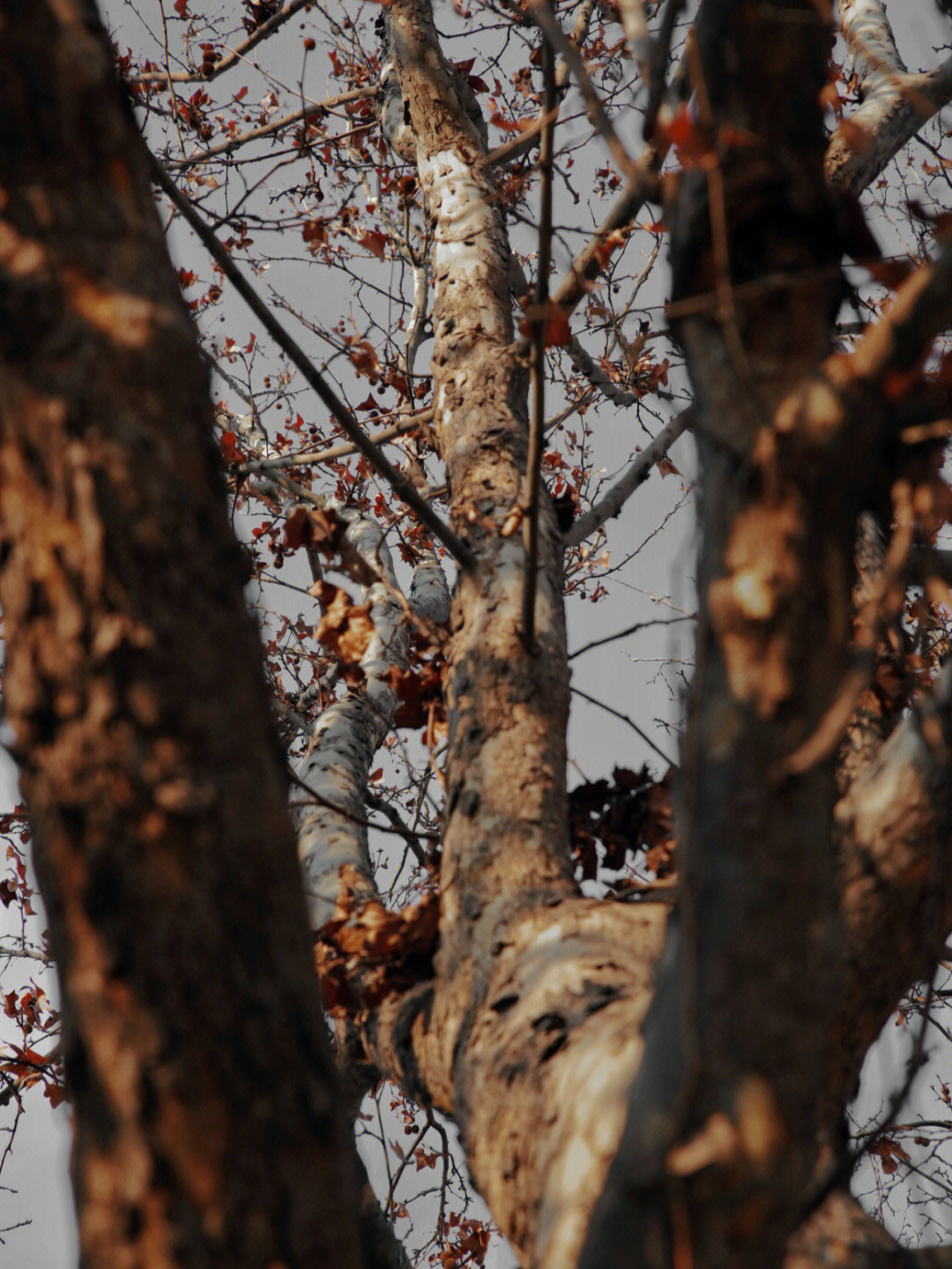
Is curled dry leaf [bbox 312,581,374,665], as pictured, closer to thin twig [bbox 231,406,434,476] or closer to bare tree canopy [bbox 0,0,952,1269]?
thin twig [bbox 231,406,434,476]

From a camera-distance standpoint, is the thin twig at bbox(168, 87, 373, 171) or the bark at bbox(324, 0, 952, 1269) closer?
the bark at bbox(324, 0, 952, 1269)

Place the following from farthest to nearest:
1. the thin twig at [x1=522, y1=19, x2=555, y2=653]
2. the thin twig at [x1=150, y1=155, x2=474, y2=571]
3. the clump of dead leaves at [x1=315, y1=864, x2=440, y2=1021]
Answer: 1. the clump of dead leaves at [x1=315, y1=864, x2=440, y2=1021]
2. the thin twig at [x1=150, y1=155, x2=474, y2=571]
3. the thin twig at [x1=522, y1=19, x2=555, y2=653]

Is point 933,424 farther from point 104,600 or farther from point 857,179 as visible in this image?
point 857,179

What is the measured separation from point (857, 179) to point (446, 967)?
281 centimetres

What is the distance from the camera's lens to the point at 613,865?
6.91 ft

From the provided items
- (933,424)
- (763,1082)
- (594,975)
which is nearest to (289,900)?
(763,1082)

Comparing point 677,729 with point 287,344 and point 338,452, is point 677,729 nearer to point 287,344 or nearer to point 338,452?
point 287,344

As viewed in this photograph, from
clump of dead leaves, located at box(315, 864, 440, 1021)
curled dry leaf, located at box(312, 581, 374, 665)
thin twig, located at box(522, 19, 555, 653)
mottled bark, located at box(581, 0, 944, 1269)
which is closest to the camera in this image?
mottled bark, located at box(581, 0, 944, 1269)

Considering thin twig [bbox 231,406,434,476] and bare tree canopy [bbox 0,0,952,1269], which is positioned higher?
thin twig [bbox 231,406,434,476]

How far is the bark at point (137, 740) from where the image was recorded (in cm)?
81

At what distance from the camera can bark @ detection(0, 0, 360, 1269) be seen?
0.81 meters

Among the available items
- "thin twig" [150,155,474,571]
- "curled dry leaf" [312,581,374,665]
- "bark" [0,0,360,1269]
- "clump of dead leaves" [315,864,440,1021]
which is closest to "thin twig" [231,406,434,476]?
"curled dry leaf" [312,581,374,665]

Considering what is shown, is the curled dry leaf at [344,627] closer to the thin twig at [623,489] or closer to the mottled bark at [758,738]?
the thin twig at [623,489]

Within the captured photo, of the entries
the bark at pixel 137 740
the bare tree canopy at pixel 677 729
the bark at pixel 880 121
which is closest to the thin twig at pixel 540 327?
the bare tree canopy at pixel 677 729
